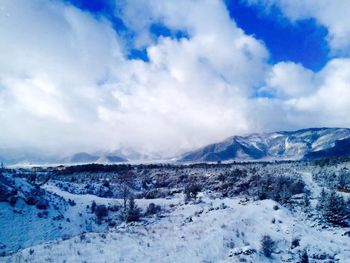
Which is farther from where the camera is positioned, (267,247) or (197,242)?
(197,242)

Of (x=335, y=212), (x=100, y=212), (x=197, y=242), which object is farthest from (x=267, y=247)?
(x=100, y=212)

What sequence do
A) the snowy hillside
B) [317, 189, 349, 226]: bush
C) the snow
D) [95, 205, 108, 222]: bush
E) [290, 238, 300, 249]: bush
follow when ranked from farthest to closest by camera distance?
[95, 205, 108, 222]: bush, [317, 189, 349, 226]: bush, [290, 238, 300, 249]: bush, the snowy hillside, the snow

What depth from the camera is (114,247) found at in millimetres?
21500

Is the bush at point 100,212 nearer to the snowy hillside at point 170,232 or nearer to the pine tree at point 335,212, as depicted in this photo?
the snowy hillside at point 170,232

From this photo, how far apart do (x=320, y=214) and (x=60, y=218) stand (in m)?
32.6

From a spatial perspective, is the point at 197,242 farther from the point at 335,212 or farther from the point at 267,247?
the point at 335,212

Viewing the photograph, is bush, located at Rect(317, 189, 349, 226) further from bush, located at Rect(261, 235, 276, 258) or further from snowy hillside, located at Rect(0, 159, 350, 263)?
bush, located at Rect(261, 235, 276, 258)

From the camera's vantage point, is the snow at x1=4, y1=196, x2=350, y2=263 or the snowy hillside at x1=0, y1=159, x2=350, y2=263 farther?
the snowy hillside at x1=0, y1=159, x2=350, y2=263

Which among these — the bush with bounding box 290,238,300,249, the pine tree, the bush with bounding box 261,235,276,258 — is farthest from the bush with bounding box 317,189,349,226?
the bush with bounding box 261,235,276,258

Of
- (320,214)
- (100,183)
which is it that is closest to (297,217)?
(320,214)

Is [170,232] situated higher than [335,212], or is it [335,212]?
[335,212]

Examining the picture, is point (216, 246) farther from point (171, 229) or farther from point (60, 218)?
point (60, 218)

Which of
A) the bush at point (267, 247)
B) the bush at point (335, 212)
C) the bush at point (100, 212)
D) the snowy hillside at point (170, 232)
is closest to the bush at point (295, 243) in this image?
the snowy hillside at point (170, 232)

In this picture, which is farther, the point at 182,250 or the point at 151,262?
the point at 182,250
